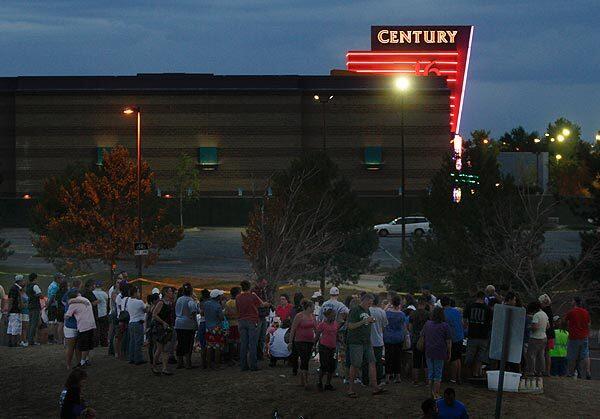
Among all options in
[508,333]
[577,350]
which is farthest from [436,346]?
[577,350]

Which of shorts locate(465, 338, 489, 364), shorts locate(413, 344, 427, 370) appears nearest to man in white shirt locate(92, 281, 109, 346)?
shorts locate(413, 344, 427, 370)

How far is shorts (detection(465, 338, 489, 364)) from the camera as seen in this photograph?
19.4m

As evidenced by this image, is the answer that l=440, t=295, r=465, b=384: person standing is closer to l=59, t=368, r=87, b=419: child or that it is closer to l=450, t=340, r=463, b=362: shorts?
l=450, t=340, r=463, b=362: shorts

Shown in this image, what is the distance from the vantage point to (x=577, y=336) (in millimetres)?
22188

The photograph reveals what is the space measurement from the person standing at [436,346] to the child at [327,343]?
1.52 m

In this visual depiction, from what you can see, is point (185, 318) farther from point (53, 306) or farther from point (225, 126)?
point (225, 126)

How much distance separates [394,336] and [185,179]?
221 ft

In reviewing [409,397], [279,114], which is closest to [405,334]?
[409,397]

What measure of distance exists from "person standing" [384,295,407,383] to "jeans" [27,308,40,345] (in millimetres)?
8915

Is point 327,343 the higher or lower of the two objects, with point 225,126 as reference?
lower

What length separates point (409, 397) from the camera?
60.8 ft

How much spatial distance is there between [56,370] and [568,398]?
31.1ft

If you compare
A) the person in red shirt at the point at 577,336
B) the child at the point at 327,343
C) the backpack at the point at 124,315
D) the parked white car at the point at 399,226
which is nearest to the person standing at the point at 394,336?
the child at the point at 327,343

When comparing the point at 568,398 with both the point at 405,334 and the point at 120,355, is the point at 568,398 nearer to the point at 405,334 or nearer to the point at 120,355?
the point at 405,334
